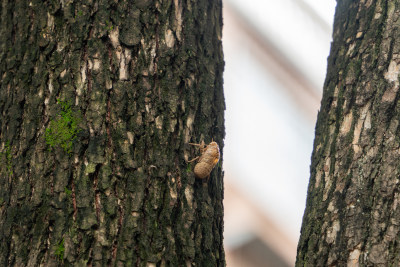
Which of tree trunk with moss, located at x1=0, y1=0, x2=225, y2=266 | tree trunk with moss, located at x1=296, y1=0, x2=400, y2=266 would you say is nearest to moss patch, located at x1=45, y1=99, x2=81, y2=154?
tree trunk with moss, located at x1=0, y1=0, x2=225, y2=266

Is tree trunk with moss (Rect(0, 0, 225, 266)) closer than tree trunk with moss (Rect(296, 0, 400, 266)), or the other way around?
tree trunk with moss (Rect(0, 0, 225, 266))

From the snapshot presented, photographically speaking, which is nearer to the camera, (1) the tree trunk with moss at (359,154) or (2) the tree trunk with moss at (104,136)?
(2) the tree trunk with moss at (104,136)

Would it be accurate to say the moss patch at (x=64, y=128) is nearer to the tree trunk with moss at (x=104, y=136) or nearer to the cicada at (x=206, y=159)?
the tree trunk with moss at (x=104, y=136)

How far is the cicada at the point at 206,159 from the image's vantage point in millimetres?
1464

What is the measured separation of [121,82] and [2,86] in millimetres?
407

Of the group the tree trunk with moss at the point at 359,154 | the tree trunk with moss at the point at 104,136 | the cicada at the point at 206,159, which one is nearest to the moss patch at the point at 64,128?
the tree trunk with moss at the point at 104,136

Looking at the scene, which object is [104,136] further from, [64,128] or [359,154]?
[359,154]

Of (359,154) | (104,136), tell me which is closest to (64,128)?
(104,136)

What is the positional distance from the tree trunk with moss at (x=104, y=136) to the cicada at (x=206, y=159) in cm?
3

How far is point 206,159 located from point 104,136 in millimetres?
308

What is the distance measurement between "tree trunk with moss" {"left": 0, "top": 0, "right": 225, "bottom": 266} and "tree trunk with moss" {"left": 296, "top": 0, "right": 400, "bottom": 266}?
37 centimetres

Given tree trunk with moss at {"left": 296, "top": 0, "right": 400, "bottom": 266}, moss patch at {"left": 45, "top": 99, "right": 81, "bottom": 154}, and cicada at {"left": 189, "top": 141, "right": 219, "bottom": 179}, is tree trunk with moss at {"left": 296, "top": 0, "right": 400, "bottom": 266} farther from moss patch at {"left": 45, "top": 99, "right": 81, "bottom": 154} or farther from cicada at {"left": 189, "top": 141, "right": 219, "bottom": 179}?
moss patch at {"left": 45, "top": 99, "right": 81, "bottom": 154}

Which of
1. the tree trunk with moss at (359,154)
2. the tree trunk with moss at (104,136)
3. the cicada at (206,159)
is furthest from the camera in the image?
the tree trunk with moss at (359,154)

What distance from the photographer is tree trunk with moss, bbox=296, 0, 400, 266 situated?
5.14ft
